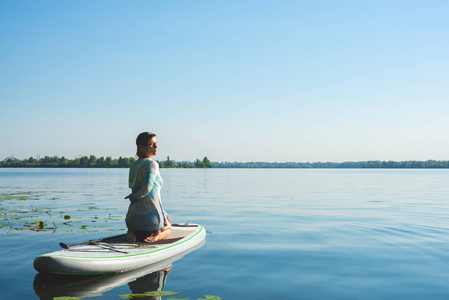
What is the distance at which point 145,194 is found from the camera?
24.4ft

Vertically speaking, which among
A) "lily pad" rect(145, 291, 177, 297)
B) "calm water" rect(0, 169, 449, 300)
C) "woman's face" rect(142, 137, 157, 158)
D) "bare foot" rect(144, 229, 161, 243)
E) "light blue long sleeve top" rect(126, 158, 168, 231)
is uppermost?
"woman's face" rect(142, 137, 157, 158)

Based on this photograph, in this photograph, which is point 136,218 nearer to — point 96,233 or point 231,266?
point 231,266

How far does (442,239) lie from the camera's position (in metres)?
10.9

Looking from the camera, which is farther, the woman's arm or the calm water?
the woman's arm

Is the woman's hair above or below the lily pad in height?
above

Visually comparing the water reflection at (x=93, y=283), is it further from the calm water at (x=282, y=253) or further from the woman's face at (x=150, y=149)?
the woman's face at (x=150, y=149)

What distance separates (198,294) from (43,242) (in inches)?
219

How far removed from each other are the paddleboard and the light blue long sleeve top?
1.40 ft

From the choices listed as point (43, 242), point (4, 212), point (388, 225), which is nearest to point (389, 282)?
point (388, 225)

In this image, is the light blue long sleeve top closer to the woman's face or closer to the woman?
the woman

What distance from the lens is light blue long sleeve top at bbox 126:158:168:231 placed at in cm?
743

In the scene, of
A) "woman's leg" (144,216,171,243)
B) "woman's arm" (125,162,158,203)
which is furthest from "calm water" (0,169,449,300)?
"woman's arm" (125,162,158,203)

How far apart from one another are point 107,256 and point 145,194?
1.31 meters

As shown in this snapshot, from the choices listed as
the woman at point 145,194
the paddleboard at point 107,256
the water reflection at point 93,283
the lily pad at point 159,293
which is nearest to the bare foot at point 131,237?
the woman at point 145,194
